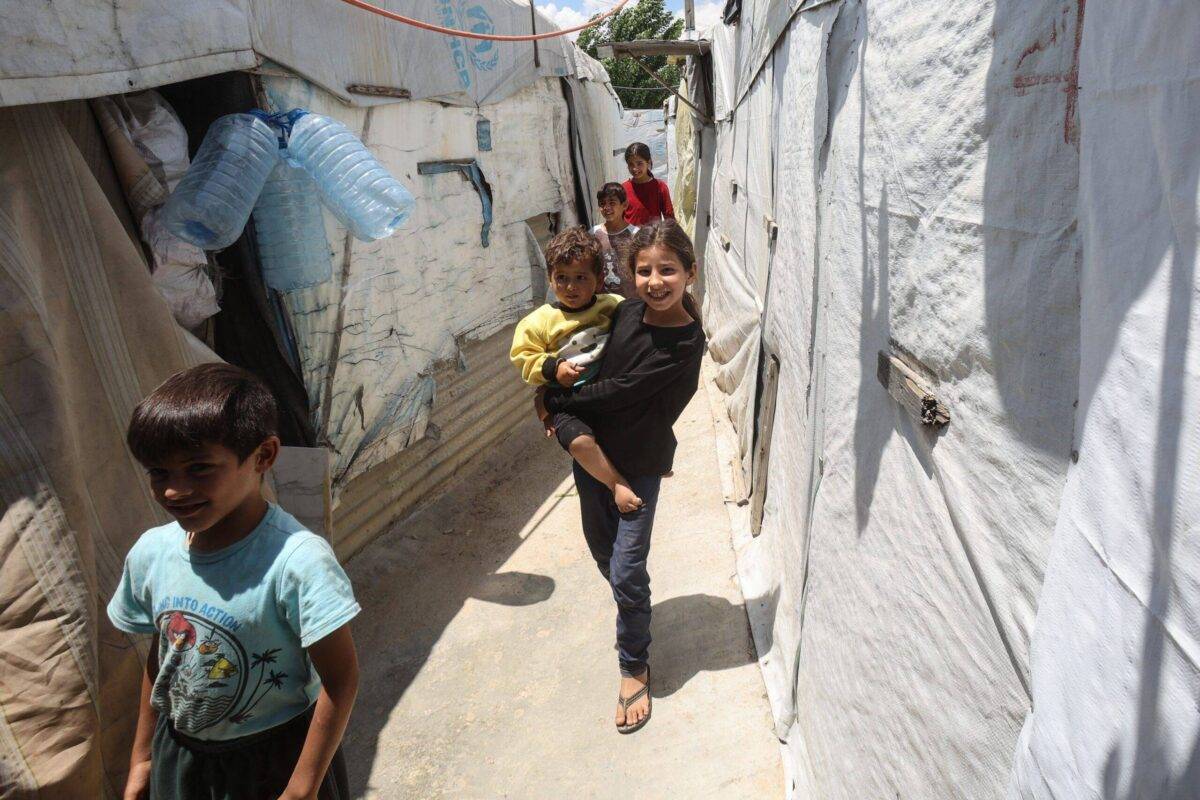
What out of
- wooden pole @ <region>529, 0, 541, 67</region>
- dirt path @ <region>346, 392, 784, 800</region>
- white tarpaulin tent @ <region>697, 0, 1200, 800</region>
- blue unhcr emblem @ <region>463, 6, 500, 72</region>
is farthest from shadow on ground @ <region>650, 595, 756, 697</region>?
wooden pole @ <region>529, 0, 541, 67</region>

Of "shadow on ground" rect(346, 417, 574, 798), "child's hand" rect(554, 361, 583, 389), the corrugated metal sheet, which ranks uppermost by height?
"child's hand" rect(554, 361, 583, 389)

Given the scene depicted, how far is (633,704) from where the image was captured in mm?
2787

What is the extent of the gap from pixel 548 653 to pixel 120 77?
2705 mm

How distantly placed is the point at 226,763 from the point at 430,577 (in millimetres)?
2506

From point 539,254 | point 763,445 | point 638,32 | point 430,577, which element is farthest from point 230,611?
point 638,32

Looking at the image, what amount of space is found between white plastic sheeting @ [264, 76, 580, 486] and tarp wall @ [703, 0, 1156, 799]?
7.43ft

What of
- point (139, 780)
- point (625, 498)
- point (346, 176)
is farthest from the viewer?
point (346, 176)

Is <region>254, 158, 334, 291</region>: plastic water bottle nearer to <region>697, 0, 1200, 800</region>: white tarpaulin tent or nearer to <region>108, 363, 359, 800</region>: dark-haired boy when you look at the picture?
<region>108, 363, 359, 800</region>: dark-haired boy

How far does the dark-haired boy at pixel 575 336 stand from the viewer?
2604 millimetres

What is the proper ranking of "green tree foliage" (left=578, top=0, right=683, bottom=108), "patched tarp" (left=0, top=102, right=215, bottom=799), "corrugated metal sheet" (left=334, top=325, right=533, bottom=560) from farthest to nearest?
"green tree foliage" (left=578, top=0, right=683, bottom=108), "corrugated metal sheet" (left=334, top=325, right=533, bottom=560), "patched tarp" (left=0, top=102, right=215, bottom=799)

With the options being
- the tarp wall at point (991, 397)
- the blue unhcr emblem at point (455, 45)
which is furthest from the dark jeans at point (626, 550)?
the blue unhcr emblem at point (455, 45)

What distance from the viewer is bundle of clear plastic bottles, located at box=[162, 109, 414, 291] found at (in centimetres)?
274

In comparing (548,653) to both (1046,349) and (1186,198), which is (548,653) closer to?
(1046,349)

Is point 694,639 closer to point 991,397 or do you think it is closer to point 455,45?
point 991,397
